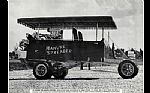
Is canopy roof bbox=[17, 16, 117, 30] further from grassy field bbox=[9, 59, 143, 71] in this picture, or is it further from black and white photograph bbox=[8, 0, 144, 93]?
grassy field bbox=[9, 59, 143, 71]

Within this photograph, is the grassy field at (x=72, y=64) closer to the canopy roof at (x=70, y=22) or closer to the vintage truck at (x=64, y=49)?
the vintage truck at (x=64, y=49)

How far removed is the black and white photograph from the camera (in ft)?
9.99

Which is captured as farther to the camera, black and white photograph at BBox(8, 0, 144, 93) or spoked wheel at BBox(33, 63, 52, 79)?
spoked wheel at BBox(33, 63, 52, 79)

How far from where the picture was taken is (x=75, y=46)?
123 inches

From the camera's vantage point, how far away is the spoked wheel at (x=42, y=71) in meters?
3.15

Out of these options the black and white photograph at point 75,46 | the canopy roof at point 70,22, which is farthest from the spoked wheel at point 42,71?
the canopy roof at point 70,22

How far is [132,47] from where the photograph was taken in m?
3.04

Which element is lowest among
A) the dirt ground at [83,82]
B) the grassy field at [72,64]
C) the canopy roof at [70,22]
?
the dirt ground at [83,82]

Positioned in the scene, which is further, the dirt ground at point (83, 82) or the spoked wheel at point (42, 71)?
the spoked wheel at point (42, 71)

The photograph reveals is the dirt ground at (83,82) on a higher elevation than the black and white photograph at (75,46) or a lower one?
lower

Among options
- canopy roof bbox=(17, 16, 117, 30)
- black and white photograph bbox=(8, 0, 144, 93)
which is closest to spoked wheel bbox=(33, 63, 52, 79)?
black and white photograph bbox=(8, 0, 144, 93)

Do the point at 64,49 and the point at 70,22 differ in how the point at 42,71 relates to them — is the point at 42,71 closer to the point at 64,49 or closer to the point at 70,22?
the point at 64,49

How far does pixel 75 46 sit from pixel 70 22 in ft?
0.72
